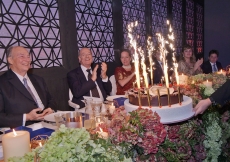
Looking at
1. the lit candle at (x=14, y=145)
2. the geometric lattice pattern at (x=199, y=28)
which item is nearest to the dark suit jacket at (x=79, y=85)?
the lit candle at (x=14, y=145)

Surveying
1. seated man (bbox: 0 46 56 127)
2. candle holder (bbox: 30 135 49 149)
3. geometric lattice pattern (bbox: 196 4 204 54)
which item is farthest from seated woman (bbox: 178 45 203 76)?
geometric lattice pattern (bbox: 196 4 204 54)

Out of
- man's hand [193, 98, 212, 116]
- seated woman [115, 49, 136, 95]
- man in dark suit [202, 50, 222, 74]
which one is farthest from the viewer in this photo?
man in dark suit [202, 50, 222, 74]

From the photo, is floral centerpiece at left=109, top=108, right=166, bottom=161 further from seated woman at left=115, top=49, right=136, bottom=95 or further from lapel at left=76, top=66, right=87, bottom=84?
seated woman at left=115, top=49, right=136, bottom=95

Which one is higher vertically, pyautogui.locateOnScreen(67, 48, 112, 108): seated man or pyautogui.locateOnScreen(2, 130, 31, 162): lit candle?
pyautogui.locateOnScreen(67, 48, 112, 108): seated man

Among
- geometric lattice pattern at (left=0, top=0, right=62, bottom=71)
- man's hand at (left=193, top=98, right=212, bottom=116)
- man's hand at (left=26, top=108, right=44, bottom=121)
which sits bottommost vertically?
man's hand at (left=26, top=108, right=44, bottom=121)

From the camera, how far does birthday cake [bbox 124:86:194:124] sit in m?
1.44

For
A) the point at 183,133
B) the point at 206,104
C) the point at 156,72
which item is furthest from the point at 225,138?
the point at 156,72

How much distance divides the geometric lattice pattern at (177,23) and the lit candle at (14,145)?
662 cm

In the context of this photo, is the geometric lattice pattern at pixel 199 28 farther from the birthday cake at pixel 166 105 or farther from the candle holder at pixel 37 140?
the candle holder at pixel 37 140

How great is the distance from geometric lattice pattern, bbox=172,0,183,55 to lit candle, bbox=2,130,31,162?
662cm

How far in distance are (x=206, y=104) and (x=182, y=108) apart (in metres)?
0.42

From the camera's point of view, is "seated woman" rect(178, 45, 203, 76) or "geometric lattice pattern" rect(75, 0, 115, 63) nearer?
"geometric lattice pattern" rect(75, 0, 115, 63)

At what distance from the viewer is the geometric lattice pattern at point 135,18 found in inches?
201

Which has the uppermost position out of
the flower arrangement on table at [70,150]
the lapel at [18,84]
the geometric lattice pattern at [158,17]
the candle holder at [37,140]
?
the geometric lattice pattern at [158,17]
